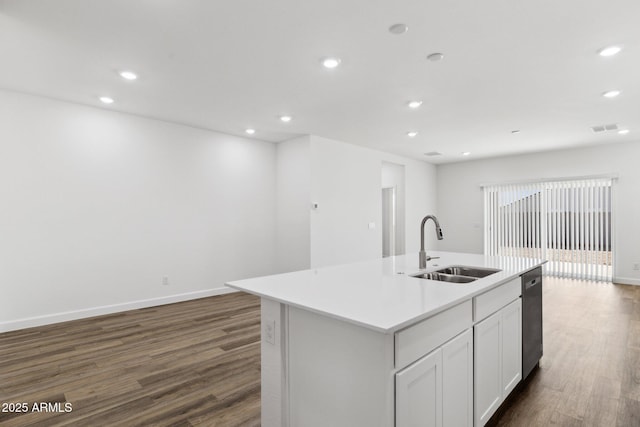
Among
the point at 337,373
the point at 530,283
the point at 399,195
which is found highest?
the point at 399,195

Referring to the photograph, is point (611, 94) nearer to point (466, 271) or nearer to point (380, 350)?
point (466, 271)

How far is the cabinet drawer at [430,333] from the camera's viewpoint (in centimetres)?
126

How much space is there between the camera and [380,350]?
1.23 m

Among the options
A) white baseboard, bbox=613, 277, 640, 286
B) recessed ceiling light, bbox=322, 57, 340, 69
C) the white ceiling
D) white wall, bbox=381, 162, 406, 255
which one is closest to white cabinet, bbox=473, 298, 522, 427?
the white ceiling

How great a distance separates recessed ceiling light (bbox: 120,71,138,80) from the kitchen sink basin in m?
3.26

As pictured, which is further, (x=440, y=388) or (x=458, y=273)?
(x=458, y=273)

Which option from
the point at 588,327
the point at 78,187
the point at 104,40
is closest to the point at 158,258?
the point at 78,187

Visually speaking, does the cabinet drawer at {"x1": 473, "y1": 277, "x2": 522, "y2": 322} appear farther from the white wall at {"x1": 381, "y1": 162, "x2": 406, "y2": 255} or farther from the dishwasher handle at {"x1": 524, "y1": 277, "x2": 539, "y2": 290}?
Answer: the white wall at {"x1": 381, "y1": 162, "x2": 406, "y2": 255}

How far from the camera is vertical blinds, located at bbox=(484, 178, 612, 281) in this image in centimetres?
649

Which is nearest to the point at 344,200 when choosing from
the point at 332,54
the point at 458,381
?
the point at 332,54

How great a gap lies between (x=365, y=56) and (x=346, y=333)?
2442 millimetres

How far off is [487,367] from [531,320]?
968mm

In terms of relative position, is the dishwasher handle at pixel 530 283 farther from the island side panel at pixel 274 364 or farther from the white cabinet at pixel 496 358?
the island side panel at pixel 274 364

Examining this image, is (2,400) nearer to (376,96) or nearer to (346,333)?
(346,333)
